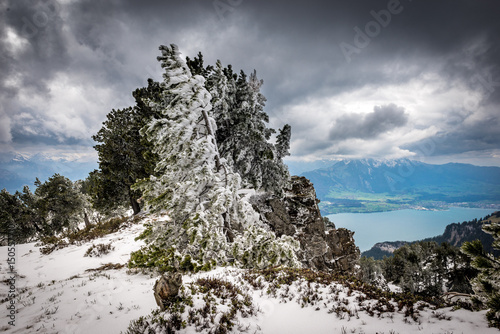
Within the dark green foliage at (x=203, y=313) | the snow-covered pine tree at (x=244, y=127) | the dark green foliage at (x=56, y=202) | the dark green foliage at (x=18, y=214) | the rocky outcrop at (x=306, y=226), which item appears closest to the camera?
the dark green foliage at (x=203, y=313)

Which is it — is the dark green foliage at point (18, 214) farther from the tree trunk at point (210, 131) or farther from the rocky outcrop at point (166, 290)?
the rocky outcrop at point (166, 290)

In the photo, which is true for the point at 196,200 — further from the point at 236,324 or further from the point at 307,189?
the point at 307,189

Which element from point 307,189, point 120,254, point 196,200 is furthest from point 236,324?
point 307,189

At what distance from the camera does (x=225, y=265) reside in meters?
8.21

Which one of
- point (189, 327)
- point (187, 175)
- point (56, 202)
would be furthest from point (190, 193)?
point (56, 202)

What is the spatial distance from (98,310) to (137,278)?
96.1 inches

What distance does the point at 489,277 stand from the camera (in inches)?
141

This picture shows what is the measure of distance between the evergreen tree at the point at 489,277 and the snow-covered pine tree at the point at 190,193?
18.4 ft

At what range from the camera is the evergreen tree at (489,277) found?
3.41 metres

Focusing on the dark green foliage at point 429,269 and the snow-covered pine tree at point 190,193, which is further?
the dark green foliage at point 429,269

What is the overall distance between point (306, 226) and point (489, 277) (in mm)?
12805

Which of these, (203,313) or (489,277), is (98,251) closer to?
(203,313)

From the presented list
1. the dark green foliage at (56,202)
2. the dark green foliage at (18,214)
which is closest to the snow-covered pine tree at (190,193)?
the dark green foliage at (56,202)

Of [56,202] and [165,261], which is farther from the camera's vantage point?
[56,202]
